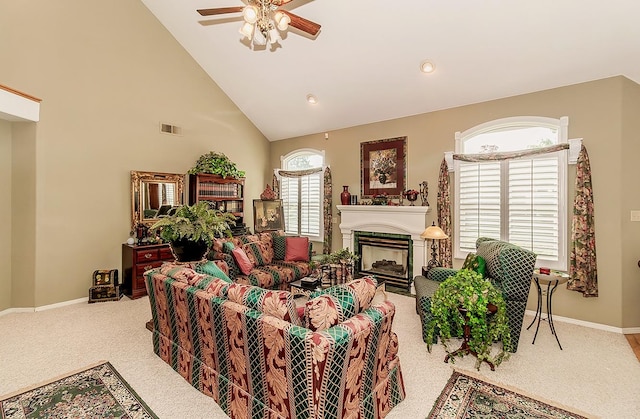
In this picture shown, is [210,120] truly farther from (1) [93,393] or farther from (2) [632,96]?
(2) [632,96]

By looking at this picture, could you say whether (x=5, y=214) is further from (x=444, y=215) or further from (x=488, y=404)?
(x=444, y=215)

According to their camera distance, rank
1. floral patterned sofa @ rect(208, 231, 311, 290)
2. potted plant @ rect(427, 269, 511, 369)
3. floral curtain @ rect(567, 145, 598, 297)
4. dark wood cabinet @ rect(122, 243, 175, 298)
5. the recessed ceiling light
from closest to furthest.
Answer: potted plant @ rect(427, 269, 511, 369), floral curtain @ rect(567, 145, 598, 297), the recessed ceiling light, floral patterned sofa @ rect(208, 231, 311, 290), dark wood cabinet @ rect(122, 243, 175, 298)

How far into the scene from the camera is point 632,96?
3809 millimetres

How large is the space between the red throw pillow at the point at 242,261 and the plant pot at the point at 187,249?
3.47 ft

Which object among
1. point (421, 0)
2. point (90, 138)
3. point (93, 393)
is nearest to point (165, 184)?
point (90, 138)

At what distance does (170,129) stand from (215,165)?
3.45 feet

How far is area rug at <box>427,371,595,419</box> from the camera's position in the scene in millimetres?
2275

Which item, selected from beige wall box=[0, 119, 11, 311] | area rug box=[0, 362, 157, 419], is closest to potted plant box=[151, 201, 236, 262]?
area rug box=[0, 362, 157, 419]

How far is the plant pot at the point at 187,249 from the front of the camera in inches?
132

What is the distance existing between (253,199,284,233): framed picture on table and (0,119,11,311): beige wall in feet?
13.0

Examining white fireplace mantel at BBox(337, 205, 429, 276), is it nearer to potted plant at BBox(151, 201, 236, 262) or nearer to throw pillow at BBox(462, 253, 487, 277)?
throw pillow at BBox(462, 253, 487, 277)

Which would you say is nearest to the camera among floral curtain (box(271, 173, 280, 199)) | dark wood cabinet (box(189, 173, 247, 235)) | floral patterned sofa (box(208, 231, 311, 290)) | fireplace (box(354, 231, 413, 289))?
floral patterned sofa (box(208, 231, 311, 290))

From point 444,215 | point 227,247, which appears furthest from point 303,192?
point 444,215

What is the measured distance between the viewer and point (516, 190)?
4504mm
